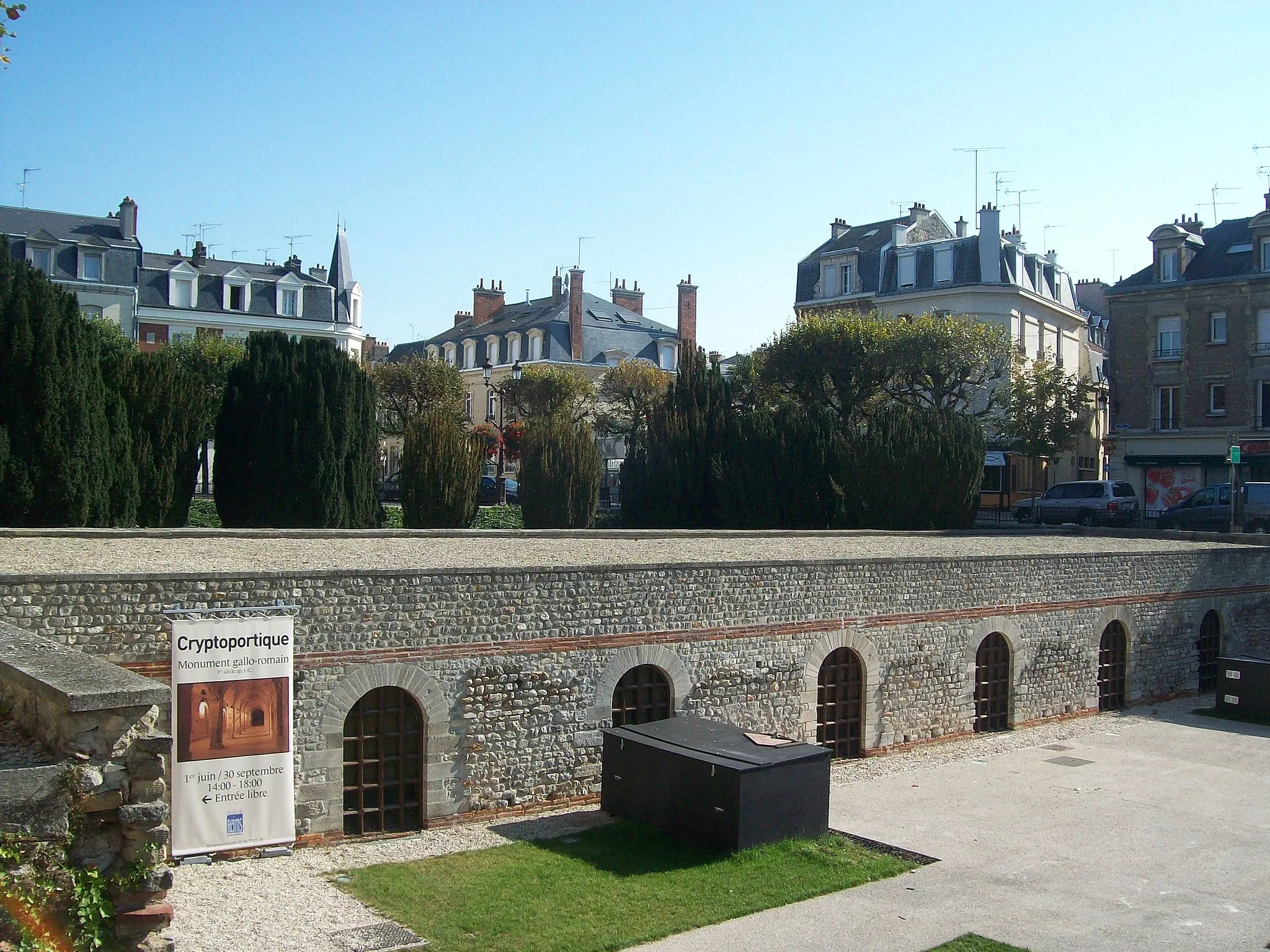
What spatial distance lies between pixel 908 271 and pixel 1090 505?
47.8ft

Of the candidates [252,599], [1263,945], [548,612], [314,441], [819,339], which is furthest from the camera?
[819,339]

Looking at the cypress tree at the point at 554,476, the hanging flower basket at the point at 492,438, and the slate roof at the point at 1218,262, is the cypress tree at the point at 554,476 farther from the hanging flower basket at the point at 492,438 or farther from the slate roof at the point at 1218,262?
the slate roof at the point at 1218,262

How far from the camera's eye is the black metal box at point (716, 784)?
38.7ft

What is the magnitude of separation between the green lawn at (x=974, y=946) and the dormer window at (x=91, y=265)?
139 ft

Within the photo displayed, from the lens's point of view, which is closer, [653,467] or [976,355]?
[653,467]

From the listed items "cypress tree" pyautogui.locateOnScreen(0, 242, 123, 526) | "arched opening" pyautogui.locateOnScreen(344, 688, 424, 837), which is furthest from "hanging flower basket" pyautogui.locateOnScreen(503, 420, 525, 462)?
"arched opening" pyautogui.locateOnScreen(344, 688, 424, 837)

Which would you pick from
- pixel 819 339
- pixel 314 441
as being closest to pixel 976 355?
pixel 819 339

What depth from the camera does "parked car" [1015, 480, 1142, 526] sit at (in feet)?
113

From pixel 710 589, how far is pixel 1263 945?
7.49 metres

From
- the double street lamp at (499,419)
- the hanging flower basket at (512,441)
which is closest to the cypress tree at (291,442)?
the double street lamp at (499,419)

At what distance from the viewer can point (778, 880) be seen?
1119cm

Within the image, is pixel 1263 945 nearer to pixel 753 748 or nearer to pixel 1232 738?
pixel 753 748

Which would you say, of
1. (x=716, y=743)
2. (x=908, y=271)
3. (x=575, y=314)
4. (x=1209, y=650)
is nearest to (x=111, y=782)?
(x=716, y=743)

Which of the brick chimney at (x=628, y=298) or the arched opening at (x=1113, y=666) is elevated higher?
the brick chimney at (x=628, y=298)
